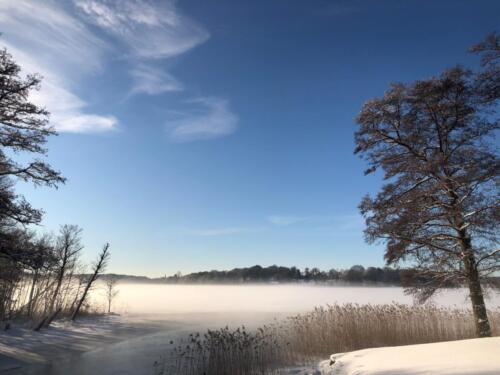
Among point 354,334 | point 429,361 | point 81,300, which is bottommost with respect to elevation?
point 354,334

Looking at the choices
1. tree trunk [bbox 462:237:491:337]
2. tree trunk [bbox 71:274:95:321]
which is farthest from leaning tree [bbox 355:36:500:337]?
tree trunk [bbox 71:274:95:321]

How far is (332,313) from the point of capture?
16.0 metres

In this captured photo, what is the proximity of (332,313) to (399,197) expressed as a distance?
6.47 meters

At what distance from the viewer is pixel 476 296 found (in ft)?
37.5

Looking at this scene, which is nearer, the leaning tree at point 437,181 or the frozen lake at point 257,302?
the leaning tree at point 437,181

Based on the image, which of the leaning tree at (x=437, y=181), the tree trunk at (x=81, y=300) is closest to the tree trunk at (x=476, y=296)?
the leaning tree at (x=437, y=181)

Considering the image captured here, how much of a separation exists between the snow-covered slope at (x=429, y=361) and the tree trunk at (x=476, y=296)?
8.66 feet

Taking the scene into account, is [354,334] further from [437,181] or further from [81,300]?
[81,300]

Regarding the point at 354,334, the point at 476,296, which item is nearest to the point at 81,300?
the point at 354,334

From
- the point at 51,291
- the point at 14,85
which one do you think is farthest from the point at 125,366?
the point at 51,291

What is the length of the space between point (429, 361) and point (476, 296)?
5.33m

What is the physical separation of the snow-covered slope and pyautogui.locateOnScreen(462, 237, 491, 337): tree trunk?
8.66 ft

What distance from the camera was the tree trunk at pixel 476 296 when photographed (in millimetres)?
11242

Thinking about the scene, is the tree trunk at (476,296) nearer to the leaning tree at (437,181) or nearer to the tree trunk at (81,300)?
the leaning tree at (437,181)
